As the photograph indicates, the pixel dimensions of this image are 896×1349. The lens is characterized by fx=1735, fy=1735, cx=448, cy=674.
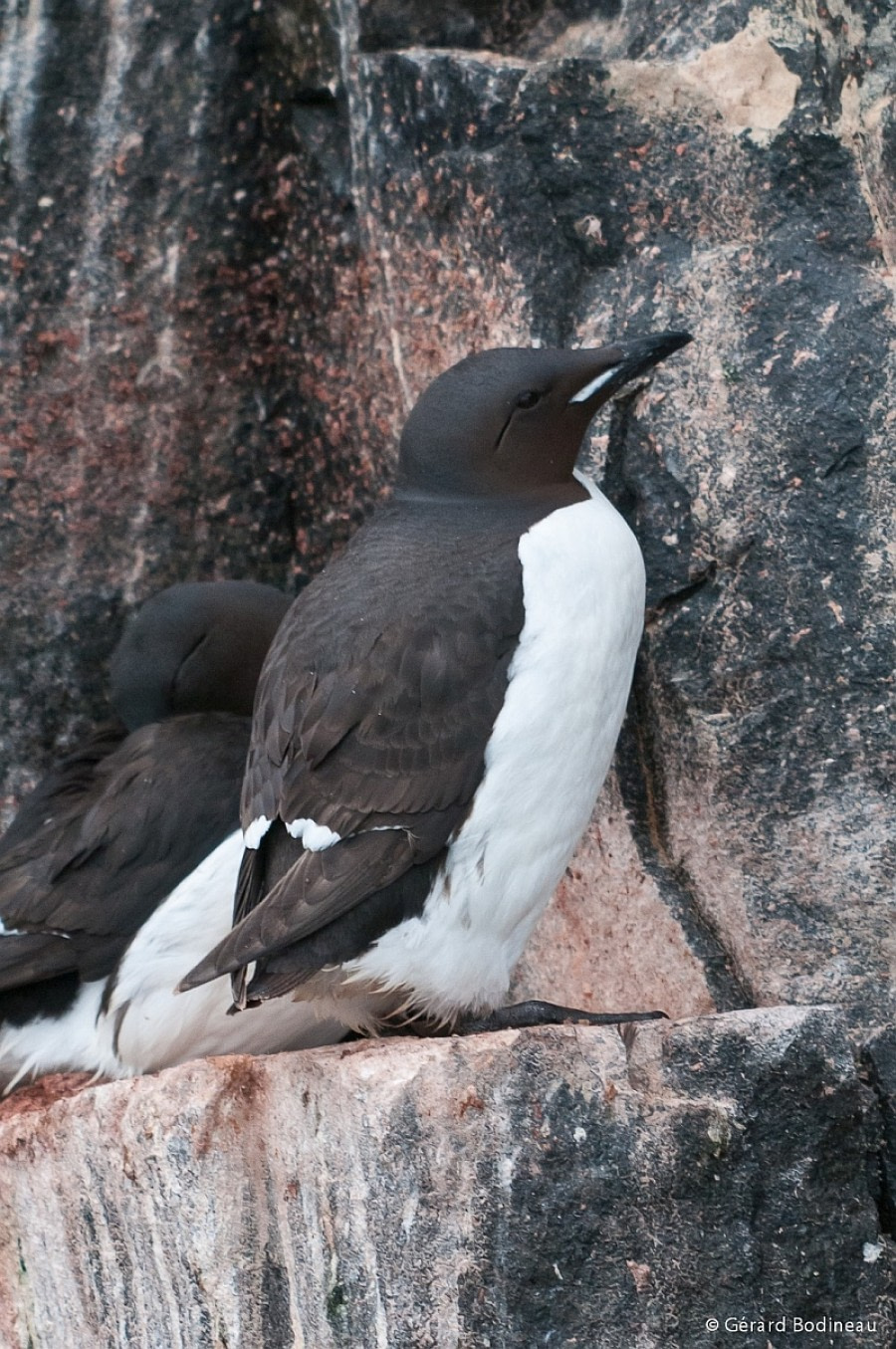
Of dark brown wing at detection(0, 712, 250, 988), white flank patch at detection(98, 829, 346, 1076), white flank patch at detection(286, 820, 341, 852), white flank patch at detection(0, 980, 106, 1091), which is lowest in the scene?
white flank patch at detection(0, 980, 106, 1091)

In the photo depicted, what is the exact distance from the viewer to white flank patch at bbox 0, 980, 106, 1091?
3336mm

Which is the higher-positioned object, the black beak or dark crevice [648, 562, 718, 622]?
the black beak

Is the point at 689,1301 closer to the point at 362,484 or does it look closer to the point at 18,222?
the point at 362,484

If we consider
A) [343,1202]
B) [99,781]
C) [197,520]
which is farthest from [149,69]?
[343,1202]

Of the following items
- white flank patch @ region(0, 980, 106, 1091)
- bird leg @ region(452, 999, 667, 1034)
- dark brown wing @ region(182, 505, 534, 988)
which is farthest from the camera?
white flank patch @ region(0, 980, 106, 1091)

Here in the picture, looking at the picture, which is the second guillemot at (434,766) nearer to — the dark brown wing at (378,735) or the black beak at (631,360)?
the dark brown wing at (378,735)

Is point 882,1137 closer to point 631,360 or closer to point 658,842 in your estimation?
point 658,842

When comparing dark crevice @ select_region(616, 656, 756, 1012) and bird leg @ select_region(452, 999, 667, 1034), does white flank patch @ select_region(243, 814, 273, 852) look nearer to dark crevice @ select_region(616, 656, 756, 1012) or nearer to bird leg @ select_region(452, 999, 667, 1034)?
bird leg @ select_region(452, 999, 667, 1034)

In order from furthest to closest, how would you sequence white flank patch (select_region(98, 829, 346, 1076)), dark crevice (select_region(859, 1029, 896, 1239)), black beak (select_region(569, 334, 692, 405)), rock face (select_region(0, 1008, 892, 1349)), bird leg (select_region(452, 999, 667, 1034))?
1. white flank patch (select_region(98, 829, 346, 1076))
2. black beak (select_region(569, 334, 692, 405))
3. bird leg (select_region(452, 999, 667, 1034))
4. dark crevice (select_region(859, 1029, 896, 1239))
5. rock face (select_region(0, 1008, 892, 1349))

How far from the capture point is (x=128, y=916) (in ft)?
10.7

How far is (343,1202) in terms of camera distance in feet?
7.92

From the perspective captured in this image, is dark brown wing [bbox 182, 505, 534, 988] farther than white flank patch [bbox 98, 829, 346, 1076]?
No

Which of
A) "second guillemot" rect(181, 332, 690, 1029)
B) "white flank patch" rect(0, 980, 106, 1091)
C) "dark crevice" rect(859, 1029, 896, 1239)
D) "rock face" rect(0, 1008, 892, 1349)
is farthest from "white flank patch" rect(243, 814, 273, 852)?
"dark crevice" rect(859, 1029, 896, 1239)

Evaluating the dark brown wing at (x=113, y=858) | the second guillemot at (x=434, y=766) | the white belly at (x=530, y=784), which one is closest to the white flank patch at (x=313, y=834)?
the second guillemot at (x=434, y=766)
